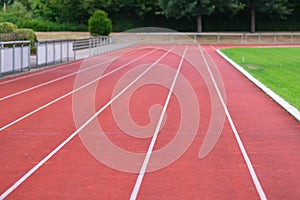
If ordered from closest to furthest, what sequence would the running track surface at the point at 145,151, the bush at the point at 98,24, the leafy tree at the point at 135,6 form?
the running track surface at the point at 145,151, the bush at the point at 98,24, the leafy tree at the point at 135,6

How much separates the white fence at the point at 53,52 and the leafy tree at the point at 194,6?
3505 centimetres

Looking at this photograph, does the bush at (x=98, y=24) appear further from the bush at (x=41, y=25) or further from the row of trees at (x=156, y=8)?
the bush at (x=41, y=25)

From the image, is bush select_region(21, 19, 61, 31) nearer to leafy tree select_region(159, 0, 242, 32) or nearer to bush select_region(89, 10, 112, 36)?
leafy tree select_region(159, 0, 242, 32)

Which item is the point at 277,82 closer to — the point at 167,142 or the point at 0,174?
the point at 167,142

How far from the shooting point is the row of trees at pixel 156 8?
68250 mm

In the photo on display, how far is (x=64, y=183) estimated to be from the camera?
7477mm

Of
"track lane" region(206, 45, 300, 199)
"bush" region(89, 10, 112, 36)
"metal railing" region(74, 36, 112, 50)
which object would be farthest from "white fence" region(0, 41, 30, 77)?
"bush" region(89, 10, 112, 36)

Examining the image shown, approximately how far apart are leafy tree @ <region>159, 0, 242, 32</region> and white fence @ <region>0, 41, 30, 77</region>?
4412cm

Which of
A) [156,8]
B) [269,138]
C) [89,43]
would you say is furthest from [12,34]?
[156,8]

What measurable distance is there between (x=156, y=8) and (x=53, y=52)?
47.5 m

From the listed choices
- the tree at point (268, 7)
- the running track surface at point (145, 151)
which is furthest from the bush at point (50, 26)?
the running track surface at point (145, 151)

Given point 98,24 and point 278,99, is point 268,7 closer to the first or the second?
point 98,24

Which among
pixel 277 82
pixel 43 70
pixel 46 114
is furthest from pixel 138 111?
pixel 43 70

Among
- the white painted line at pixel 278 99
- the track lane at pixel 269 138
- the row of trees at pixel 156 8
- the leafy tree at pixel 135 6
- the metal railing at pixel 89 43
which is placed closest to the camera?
A: the track lane at pixel 269 138
